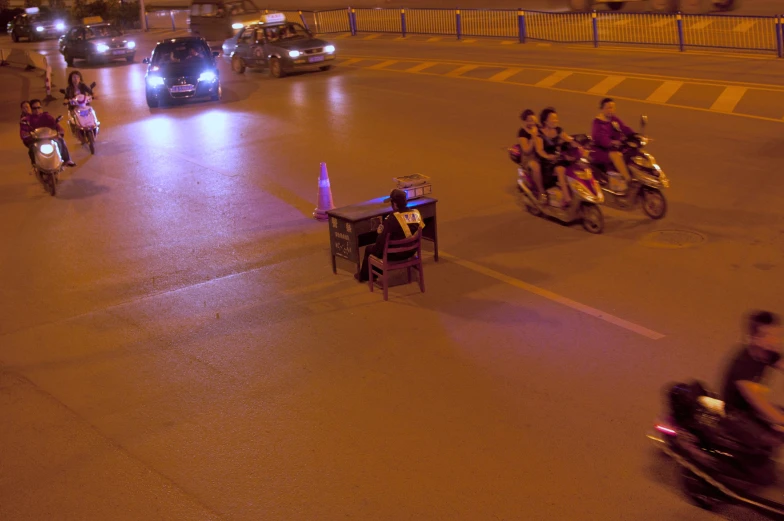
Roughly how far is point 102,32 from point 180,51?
12763mm

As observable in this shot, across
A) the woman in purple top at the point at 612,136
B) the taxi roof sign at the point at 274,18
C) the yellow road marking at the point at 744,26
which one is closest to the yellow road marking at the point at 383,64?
the taxi roof sign at the point at 274,18

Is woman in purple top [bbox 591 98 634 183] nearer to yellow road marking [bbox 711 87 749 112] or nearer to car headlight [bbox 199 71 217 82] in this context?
yellow road marking [bbox 711 87 749 112]


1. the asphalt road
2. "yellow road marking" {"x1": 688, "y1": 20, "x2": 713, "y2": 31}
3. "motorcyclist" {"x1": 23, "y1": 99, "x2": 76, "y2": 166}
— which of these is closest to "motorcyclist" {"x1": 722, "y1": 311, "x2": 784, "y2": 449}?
the asphalt road

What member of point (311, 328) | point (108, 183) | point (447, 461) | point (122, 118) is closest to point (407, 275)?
point (311, 328)

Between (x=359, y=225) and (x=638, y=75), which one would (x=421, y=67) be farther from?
(x=359, y=225)

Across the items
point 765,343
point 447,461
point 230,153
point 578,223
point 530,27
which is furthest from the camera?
point 530,27

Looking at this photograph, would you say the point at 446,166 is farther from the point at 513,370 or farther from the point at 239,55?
the point at 239,55

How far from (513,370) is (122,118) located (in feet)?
57.2

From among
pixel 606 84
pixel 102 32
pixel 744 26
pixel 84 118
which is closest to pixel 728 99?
pixel 606 84

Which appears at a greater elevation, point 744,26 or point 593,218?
point 744,26

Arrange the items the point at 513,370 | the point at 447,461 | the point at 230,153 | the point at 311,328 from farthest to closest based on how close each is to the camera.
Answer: the point at 230,153
the point at 311,328
the point at 513,370
the point at 447,461

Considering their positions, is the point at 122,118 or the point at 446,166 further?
the point at 122,118

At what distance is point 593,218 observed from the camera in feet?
38.7

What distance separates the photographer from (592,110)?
19.3 meters
